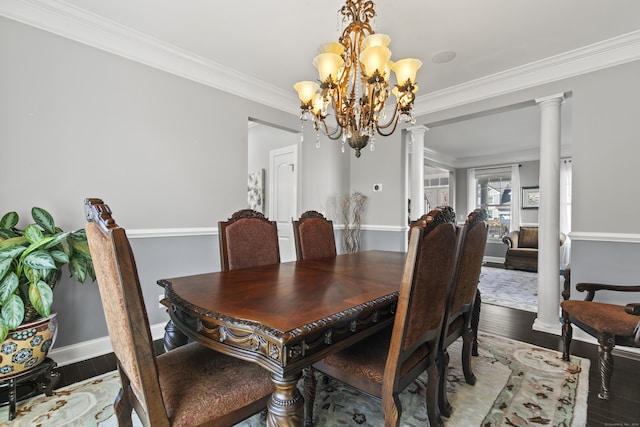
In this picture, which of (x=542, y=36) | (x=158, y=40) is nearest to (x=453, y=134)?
(x=542, y=36)

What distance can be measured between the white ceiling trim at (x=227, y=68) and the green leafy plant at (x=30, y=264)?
140 cm

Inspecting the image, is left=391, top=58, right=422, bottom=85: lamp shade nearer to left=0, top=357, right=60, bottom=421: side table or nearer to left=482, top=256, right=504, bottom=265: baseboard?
left=0, top=357, right=60, bottom=421: side table

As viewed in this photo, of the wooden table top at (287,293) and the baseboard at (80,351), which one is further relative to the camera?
the baseboard at (80,351)

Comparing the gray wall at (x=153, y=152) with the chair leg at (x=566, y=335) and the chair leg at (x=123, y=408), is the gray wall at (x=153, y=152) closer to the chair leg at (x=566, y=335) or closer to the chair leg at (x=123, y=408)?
the chair leg at (x=566, y=335)

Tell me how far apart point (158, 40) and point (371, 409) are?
3226mm

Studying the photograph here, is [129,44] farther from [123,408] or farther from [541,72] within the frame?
[541,72]

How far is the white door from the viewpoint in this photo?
13.7ft

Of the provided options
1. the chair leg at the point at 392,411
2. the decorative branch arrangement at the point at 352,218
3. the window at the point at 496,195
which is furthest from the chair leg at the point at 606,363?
the window at the point at 496,195

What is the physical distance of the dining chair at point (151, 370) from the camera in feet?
2.78

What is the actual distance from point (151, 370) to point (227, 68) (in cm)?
289

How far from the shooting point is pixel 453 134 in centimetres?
536

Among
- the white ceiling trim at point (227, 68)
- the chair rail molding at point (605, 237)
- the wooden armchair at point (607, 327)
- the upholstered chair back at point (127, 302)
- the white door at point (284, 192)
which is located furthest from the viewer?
the white door at point (284, 192)

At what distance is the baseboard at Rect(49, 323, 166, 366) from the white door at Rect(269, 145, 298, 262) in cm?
230

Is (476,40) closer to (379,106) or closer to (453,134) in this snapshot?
(379,106)
